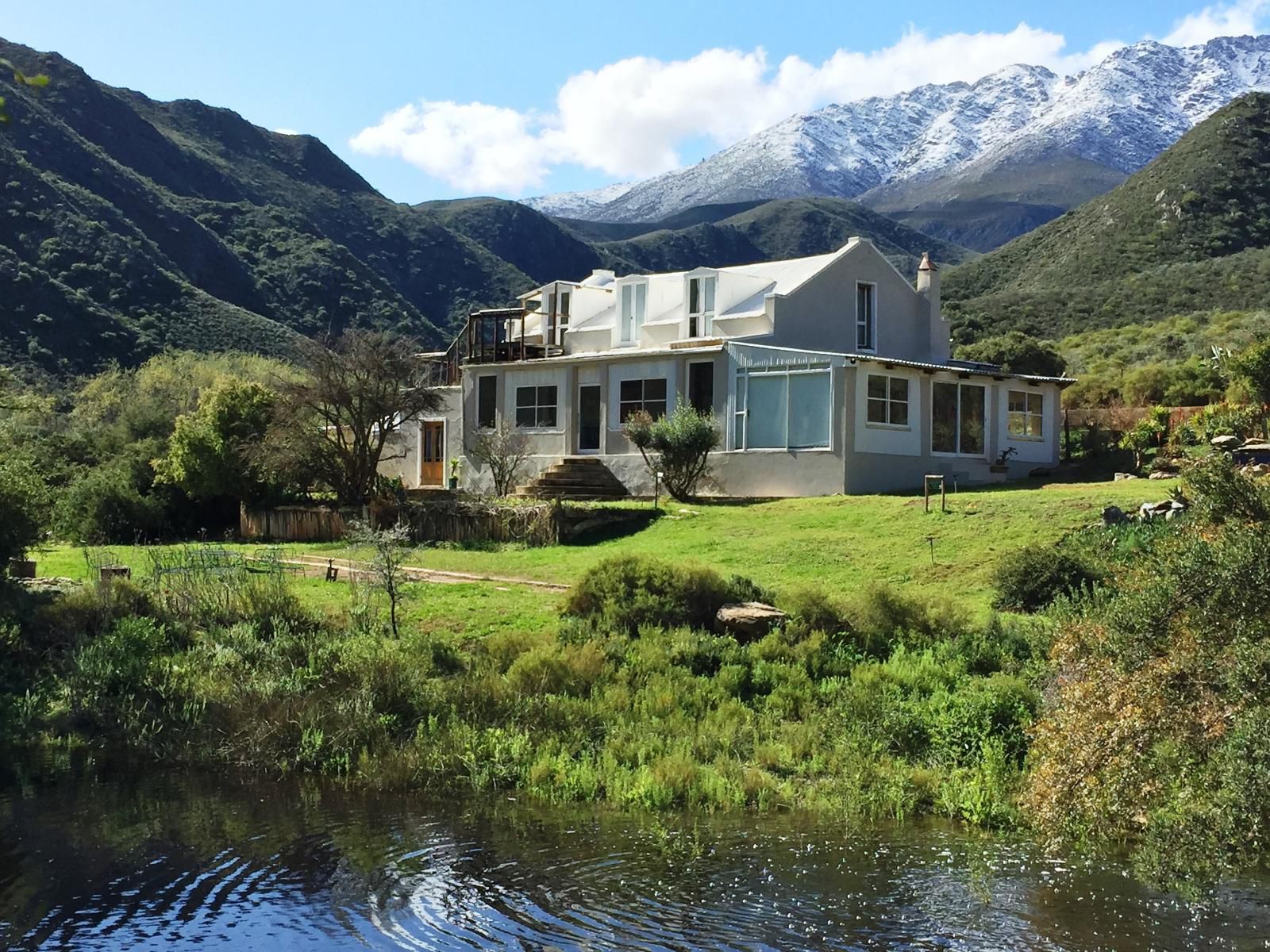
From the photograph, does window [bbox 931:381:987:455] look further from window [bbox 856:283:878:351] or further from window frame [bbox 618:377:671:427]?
window frame [bbox 618:377:671:427]

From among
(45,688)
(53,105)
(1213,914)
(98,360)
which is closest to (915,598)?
(1213,914)

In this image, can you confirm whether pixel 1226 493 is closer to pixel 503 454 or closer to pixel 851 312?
pixel 503 454

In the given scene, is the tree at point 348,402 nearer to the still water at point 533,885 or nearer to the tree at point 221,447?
the tree at point 221,447

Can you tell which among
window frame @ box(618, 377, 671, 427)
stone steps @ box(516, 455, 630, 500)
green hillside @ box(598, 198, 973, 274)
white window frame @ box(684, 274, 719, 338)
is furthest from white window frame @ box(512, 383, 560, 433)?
green hillside @ box(598, 198, 973, 274)

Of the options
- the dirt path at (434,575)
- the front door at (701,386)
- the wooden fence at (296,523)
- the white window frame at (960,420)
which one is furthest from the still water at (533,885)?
the front door at (701,386)

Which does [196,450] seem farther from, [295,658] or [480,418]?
[295,658]

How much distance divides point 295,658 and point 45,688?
2945mm

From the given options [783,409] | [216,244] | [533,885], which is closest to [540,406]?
[783,409]

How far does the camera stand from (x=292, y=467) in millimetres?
31391

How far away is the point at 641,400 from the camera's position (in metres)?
36.0

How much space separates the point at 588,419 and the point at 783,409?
656 centimetres

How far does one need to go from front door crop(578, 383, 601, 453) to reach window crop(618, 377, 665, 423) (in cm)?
81

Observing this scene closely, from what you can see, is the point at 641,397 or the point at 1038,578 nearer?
the point at 1038,578

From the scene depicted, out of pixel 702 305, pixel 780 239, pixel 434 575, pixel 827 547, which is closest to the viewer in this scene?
pixel 434 575
